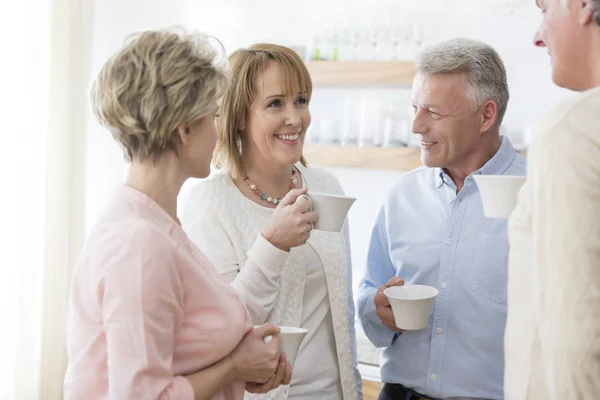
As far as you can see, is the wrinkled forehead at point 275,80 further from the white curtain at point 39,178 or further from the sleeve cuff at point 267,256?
the white curtain at point 39,178

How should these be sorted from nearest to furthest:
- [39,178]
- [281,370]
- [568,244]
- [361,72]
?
1. [568,244]
2. [281,370]
3. [39,178]
4. [361,72]

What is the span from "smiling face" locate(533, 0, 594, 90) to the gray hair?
2.26 ft

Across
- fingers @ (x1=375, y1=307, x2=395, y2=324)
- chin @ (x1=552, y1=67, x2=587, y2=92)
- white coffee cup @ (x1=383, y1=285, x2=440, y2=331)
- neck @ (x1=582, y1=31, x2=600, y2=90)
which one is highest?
neck @ (x1=582, y1=31, x2=600, y2=90)

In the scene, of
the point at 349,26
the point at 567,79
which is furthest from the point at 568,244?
the point at 349,26

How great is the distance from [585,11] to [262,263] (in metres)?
0.83

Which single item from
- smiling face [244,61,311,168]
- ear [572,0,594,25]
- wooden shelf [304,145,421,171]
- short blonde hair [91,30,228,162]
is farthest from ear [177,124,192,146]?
wooden shelf [304,145,421,171]

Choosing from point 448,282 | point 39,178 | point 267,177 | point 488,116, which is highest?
point 488,116

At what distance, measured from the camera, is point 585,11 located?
3.24 ft

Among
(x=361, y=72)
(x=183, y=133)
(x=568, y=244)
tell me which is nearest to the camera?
(x=568, y=244)

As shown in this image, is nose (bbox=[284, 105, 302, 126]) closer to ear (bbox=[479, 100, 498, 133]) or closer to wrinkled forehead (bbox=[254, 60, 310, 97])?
wrinkled forehead (bbox=[254, 60, 310, 97])

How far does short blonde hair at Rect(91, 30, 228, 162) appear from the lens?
1.07 meters

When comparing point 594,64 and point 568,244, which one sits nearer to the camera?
point 568,244

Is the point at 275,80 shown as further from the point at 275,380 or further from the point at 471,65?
the point at 275,380

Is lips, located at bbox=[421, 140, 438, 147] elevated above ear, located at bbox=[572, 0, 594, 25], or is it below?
below
